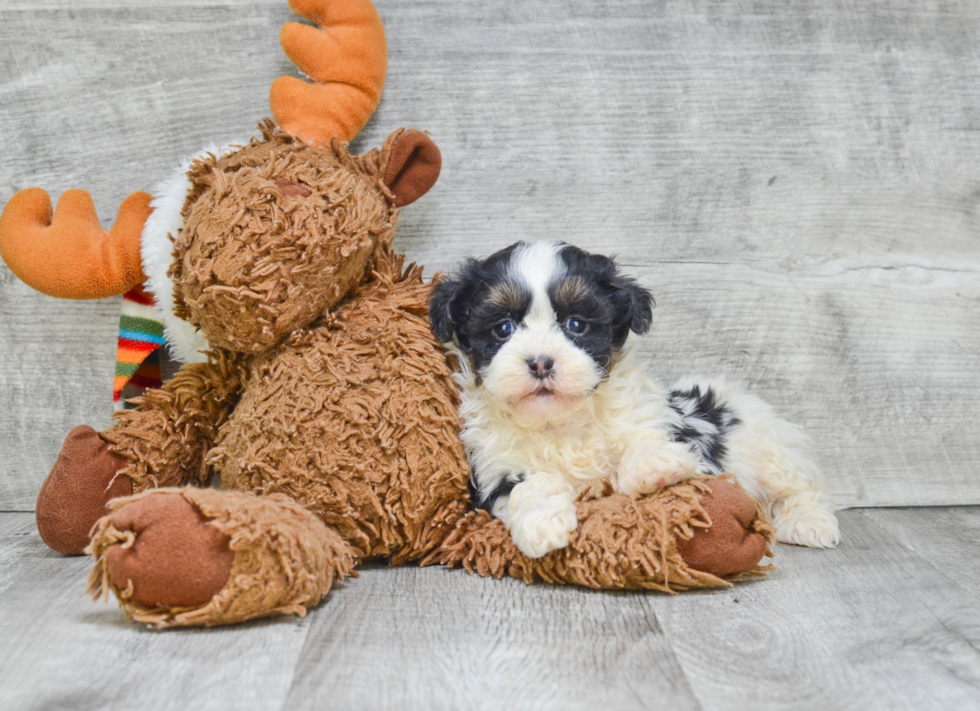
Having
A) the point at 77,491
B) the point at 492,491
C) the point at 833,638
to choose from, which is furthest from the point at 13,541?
Result: the point at 833,638

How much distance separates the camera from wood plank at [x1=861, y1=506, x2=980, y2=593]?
1.76 meters

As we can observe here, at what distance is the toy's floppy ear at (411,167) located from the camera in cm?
186

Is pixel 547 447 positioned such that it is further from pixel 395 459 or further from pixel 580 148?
pixel 580 148

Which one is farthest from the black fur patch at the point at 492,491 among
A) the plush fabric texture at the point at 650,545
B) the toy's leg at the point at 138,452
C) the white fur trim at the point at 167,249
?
the white fur trim at the point at 167,249

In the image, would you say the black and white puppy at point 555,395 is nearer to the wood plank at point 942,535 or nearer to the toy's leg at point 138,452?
the wood plank at point 942,535

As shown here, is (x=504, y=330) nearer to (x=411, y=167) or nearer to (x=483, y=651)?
(x=411, y=167)

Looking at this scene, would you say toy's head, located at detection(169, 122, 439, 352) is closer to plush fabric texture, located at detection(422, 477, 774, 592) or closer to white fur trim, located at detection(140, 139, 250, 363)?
white fur trim, located at detection(140, 139, 250, 363)

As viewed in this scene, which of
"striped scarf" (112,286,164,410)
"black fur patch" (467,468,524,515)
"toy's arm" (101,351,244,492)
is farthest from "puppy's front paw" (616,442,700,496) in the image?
"striped scarf" (112,286,164,410)

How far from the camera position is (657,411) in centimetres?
180

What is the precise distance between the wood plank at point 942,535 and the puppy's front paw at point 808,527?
7.1 inches

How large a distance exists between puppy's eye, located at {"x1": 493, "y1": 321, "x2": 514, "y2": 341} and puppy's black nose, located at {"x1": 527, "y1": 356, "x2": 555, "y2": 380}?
0.12 m

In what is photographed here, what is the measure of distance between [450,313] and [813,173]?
1.17 meters

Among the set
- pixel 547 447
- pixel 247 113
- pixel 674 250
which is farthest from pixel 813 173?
pixel 247 113

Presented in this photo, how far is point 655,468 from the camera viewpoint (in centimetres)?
163
